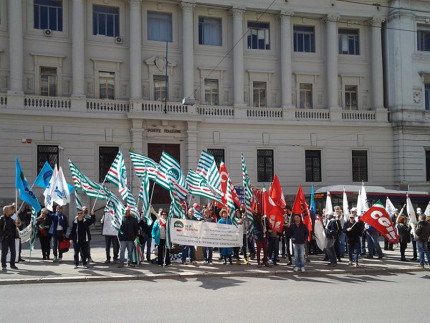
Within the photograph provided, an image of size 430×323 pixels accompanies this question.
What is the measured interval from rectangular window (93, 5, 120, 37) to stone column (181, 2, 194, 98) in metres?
4.32

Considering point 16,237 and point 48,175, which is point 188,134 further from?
point 16,237

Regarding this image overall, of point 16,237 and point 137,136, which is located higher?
point 137,136

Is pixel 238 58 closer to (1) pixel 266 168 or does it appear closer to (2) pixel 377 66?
(1) pixel 266 168

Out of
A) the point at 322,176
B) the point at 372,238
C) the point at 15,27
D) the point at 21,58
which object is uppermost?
the point at 15,27

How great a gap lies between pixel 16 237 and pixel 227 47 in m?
21.5

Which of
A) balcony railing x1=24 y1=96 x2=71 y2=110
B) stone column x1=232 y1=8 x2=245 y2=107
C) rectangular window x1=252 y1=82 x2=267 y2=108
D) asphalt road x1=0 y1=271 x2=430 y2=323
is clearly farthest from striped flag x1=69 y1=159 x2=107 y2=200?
rectangular window x1=252 y1=82 x2=267 y2=108

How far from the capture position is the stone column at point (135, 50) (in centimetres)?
2897

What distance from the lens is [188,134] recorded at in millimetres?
29391

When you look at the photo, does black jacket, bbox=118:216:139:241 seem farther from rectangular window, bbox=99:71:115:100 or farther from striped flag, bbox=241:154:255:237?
rectangular window, bbox=99:71:115:100

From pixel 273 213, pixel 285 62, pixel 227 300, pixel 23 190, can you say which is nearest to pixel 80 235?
pixel 23 190

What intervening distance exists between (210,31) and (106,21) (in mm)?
→ 6957

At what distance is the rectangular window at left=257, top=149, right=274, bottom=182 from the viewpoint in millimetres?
31141

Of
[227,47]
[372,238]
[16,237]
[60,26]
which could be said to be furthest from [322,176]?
[16,237]

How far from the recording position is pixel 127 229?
1356 centimetres
